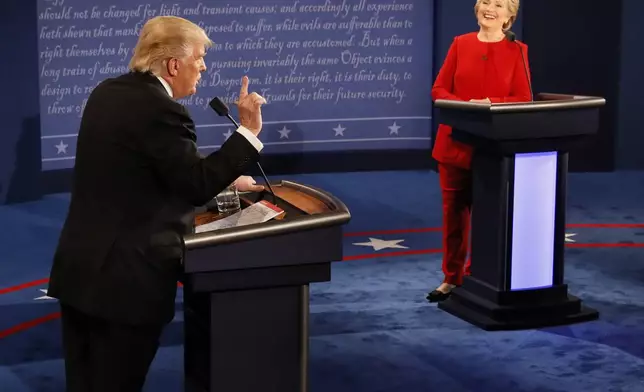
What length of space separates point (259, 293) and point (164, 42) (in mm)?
704

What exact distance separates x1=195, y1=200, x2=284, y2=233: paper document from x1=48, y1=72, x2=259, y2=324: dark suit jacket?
0.29 m

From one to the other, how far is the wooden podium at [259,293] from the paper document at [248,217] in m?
0.05

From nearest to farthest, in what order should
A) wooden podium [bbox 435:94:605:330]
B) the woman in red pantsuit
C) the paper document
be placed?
1. the paper document
2. wooden podium [bbox 435:94:605:330]
3. the woman in red pantsuit

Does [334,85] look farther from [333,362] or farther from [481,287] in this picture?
[333,362]

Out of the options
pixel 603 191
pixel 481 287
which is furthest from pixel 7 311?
pixel 603 191

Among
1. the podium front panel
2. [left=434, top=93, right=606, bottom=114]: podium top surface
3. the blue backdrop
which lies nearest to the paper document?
[left=434, top=93, right=606, bottom=114]: podium top surface

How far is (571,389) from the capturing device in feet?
13.8

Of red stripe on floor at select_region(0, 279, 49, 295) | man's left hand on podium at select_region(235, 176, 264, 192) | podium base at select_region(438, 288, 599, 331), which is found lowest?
red stripe on floor at select_region(0, 279, 49, 295)

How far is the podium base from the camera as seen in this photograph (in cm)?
499

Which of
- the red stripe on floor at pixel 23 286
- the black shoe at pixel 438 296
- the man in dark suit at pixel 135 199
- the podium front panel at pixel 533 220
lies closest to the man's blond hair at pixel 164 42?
the man in dark suit at pixel 135 199

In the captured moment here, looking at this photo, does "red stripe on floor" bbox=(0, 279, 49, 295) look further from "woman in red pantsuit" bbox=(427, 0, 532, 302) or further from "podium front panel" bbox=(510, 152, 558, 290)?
"podium front panel" bbox=(510, 152, 558, 290)

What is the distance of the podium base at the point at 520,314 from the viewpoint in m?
4.99

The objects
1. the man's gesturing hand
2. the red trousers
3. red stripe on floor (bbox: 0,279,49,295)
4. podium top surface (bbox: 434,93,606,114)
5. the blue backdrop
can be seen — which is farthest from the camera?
the blue backdrop

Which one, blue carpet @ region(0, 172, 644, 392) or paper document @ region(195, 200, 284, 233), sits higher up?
paper document @ region(195, 200, 284, 233)
